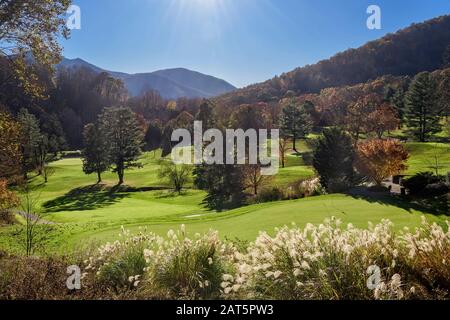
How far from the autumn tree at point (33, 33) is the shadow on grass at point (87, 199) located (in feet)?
102

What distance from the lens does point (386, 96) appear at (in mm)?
99438

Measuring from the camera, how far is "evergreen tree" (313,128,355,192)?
34.2 meters

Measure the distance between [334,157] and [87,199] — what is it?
109ft

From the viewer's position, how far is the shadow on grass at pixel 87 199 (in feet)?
145

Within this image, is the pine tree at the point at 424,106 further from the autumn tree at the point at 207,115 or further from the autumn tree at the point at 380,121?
the autumn tree at the point at 207,115

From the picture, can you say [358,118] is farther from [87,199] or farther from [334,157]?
[87,199]

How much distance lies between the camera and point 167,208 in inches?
1475

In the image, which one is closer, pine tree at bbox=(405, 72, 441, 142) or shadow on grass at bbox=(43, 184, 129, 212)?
shadow on grass at bbox=(43, 184, 129, 212)

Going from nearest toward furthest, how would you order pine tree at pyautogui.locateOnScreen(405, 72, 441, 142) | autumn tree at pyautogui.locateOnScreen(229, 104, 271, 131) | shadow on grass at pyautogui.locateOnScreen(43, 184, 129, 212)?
shadow on grass at pyautogui.locateOnScreen(43, 184, 129, 212) → pine tree at pyautogui.locateOnScreen(405, 72, 441, 142) → autumn tree at pyautogui.locateOnScreen(229, 104, 271, 131)

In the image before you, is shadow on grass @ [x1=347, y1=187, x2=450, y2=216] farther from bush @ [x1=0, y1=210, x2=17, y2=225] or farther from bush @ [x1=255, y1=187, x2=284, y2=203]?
bush @ [x1=0, y1=210, x2=17, y2=225]

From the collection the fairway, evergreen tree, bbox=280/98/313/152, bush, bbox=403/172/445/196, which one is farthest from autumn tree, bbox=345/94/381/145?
the fairway

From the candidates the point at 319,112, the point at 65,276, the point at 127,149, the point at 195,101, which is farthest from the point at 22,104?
the point at 65,276
